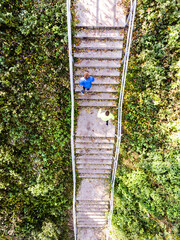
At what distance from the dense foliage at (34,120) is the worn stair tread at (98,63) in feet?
2.28

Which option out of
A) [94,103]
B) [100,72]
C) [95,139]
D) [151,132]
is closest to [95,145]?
[95,139]

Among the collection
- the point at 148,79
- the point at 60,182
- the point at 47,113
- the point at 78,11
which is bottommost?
the point at 60,182

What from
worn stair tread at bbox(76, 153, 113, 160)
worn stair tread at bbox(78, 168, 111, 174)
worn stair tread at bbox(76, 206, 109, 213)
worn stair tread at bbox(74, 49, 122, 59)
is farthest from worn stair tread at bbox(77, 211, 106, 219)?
worn stair tread at bbox(74, 49, 122, 59)

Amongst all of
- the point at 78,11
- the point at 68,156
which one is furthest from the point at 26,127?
the point at 78,11

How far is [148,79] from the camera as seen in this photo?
7047 millimetres

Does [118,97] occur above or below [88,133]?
above

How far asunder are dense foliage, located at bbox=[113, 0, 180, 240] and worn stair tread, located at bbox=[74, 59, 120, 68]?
2.75 feet

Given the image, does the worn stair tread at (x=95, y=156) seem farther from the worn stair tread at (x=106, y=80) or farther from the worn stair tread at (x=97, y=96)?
the worn stair tread at (x=106, y=80)

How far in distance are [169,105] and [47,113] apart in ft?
18.8

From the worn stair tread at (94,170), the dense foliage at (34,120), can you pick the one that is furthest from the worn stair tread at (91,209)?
the worn stair tread at (94,170)

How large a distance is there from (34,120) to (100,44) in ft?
15.0

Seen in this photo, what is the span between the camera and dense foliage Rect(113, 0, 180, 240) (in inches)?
257

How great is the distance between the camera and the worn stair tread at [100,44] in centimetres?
657

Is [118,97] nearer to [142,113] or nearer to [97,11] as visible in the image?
[142,113]
